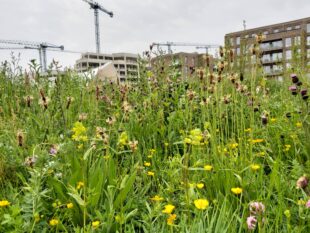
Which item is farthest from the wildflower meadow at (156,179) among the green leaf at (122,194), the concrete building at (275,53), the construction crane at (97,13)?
the construction crane at (97,13)

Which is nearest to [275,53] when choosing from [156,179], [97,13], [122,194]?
[156,179]

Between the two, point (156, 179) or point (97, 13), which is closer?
point (156, 179)

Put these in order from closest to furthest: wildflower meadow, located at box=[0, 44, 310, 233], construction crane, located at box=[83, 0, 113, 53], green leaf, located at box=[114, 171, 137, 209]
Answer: wildflower meadow, located at box=[0, 44, 310, 233], green leaf, located at box=[114, 171, 137, 209], construction crane, located at box=[83, 0, 113, 53]

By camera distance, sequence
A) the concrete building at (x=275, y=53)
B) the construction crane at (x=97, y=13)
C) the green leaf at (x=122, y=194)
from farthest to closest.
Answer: the construction crane at (x=97, y=13) < the concrete building at (x=275, y=53) < the green leaf at (x=122, y=194)

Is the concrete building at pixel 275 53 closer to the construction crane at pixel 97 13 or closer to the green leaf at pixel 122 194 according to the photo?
the green leaf at pixel 122 194

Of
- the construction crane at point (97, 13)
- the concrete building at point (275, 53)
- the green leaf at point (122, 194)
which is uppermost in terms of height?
the construction crane at point (97, 13)

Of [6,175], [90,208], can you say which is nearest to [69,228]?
[90,208]

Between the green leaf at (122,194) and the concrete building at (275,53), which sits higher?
the concrete building at (275,53)

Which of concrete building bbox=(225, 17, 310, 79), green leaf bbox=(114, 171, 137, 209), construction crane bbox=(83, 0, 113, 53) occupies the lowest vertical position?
green leaf bbox=(114, 171, 137, 209)

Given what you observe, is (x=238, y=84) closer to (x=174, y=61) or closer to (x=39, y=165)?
(x=39, y=165)

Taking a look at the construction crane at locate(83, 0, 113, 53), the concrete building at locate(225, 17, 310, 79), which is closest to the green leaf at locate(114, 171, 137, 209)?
the concrete building at locate(225, 17, 310, 79)

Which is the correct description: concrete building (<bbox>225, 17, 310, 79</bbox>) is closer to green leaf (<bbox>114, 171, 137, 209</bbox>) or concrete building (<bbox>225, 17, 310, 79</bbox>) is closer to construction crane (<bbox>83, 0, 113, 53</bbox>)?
green leaf (<bbox>114, 171, 137, 209</bbox>)

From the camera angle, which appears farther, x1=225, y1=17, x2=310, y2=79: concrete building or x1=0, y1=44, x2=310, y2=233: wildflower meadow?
x1=225, y1=17, x2=310, y2=79: concrete building

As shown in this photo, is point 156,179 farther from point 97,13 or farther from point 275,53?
point 97,13
